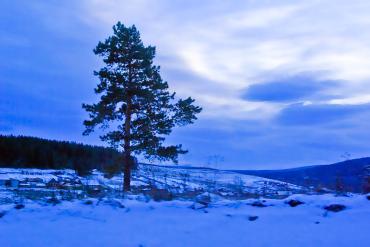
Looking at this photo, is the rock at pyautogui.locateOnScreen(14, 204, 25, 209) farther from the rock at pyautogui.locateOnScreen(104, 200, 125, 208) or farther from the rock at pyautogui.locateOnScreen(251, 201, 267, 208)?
the rock at pyautogui.locateOnScreen(251, 201, 267, 208)

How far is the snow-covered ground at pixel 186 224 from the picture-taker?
14.9 feet

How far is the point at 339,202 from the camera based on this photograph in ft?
17.0

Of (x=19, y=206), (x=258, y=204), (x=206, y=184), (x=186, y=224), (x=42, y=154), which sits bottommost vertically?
(x=186, y=224)

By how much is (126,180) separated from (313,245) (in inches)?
783

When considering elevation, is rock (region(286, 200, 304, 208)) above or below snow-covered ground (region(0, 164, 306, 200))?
below

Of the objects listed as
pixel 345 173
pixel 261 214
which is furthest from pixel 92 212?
pixel 345 173

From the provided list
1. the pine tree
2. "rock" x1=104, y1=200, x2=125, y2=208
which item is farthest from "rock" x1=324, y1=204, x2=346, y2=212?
the pine tree

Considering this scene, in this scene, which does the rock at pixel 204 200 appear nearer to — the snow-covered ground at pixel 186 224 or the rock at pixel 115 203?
the snow-covered ground at pixel 186 224

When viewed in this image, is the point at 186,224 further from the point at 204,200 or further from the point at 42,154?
the point at 42,154

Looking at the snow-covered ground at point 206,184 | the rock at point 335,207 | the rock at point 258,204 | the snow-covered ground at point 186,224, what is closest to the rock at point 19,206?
the snow-covered ground at point 186,224

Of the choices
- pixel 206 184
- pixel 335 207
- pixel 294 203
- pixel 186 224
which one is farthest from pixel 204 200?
pixel 206 184

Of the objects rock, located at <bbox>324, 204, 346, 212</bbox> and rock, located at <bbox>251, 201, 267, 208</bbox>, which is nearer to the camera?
rock, located at <bbox>324, 204, 346, 212</bbox>

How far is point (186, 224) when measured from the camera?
5.04 meters

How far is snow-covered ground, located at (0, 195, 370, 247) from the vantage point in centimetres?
454
